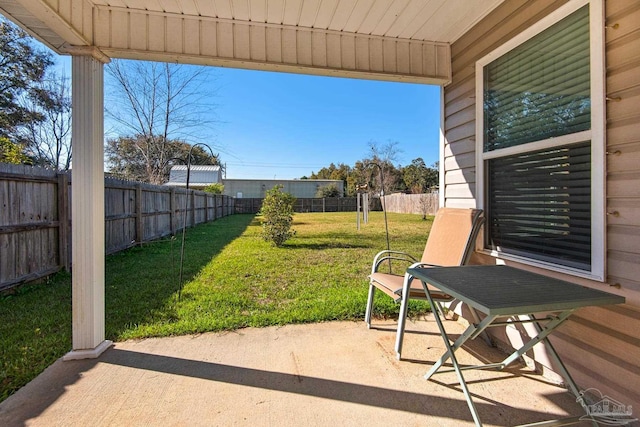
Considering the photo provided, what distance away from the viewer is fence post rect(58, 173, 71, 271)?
4.05m

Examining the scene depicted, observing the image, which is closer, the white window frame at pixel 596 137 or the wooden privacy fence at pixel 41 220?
the white window frame at pixel 596 137

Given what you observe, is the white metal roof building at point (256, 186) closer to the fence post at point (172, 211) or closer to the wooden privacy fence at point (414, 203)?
the wooden privacy fence at point (414, 203)

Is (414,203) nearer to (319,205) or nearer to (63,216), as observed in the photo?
(319,205)

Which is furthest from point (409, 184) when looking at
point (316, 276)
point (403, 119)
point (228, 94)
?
point (316, 276)

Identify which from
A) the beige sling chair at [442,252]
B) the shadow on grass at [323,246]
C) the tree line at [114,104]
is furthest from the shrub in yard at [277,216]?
the tree line at [114,104]

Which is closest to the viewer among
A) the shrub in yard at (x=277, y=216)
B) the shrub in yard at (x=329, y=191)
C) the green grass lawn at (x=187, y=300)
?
the green grass lawn at (x=187, y=300)

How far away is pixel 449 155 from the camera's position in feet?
9.62

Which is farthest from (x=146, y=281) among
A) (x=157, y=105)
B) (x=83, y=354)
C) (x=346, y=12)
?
(x=157, y=105)

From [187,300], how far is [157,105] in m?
9.99

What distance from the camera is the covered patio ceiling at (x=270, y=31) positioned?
2.14 m

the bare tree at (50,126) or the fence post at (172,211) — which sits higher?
the bare tree at (50,126)

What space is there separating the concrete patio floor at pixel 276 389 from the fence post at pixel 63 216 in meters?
2.62

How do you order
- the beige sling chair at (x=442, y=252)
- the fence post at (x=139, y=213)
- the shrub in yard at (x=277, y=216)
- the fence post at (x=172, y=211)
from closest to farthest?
the beige sling chair at (x=442, y=252), the fence post at (x=139, y=213), the shrub in yard at (x=277, y=216), the fence post at (x=172, y=211)

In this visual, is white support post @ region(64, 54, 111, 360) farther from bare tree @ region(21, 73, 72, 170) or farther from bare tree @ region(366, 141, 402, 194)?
bare tree @ region(366, 141, 402, 194)
